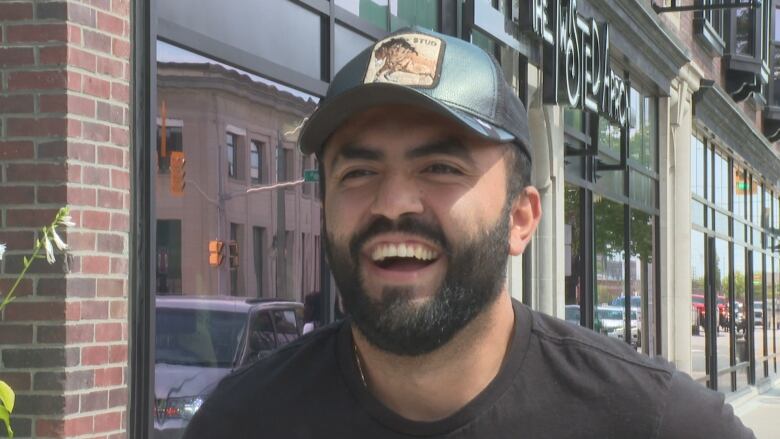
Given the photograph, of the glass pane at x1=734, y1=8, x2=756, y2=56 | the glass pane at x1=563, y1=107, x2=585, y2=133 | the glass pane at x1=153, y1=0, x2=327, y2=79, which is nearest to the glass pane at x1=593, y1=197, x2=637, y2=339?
the glass pane at x1=563, y1=107, x2=585, y2=133

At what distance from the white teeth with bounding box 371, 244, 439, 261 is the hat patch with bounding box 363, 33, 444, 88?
25cm

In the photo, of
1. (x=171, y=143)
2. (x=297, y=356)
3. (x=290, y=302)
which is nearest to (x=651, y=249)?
(x=290, y=302)

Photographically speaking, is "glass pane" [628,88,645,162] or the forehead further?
"glass pane" [628,88,645,162]

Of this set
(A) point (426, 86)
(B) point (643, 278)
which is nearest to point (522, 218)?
(A) point (426, 86)

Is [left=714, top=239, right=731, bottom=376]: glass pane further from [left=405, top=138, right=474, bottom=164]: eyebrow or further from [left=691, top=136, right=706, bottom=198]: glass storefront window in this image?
[left=405, top=138, right=474, bottom=164]: eyebrow

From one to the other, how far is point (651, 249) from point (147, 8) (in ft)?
42.4

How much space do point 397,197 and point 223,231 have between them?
4.47 m

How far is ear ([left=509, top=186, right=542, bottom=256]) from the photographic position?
2084 millimetres

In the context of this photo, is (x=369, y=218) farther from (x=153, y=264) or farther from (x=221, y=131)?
(x=221, y=131)

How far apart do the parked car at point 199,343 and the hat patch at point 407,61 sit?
378cm

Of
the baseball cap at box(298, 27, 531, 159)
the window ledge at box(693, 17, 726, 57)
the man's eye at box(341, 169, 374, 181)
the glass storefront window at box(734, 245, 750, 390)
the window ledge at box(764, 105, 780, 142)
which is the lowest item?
the glass storefront window at box(734, 245, 750, 390)

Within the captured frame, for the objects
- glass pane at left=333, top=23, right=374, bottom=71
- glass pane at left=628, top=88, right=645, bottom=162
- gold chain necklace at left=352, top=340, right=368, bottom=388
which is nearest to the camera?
gold chain necklace at left=352, top=340, right=368, bottom=388

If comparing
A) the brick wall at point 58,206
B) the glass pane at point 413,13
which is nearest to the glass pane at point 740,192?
the glass pane at point 413,13

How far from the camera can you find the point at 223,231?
6.26 meters
